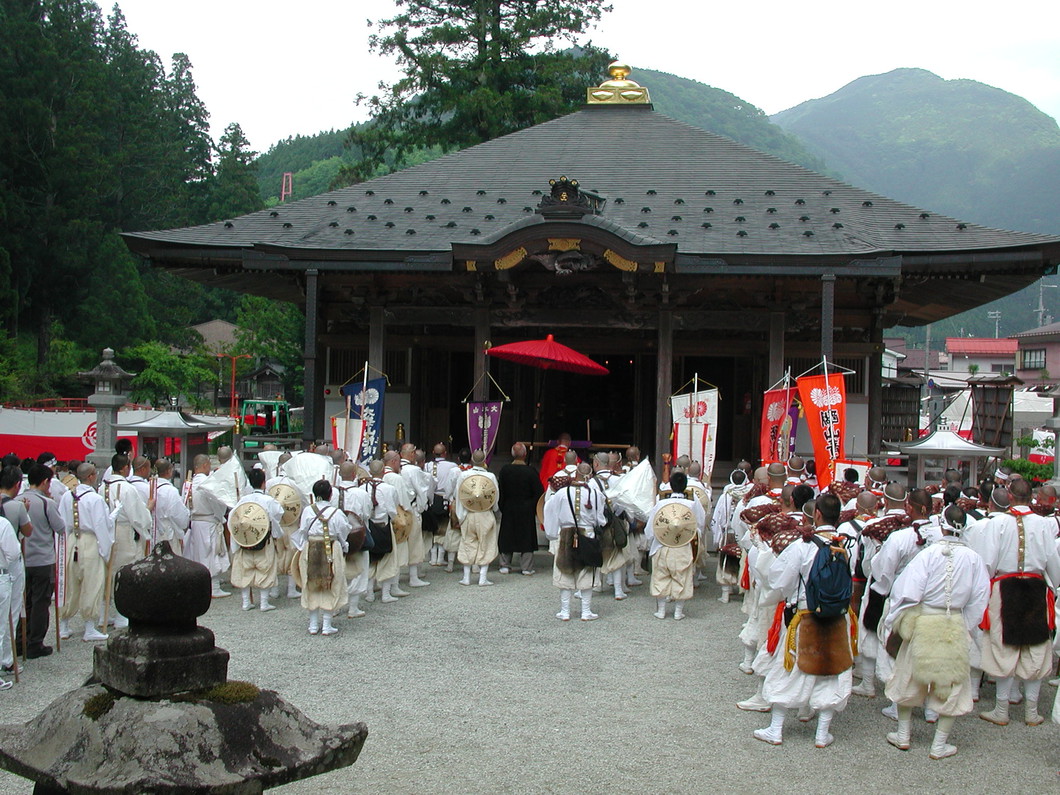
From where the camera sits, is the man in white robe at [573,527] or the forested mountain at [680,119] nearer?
the man in white robe at [573,527]

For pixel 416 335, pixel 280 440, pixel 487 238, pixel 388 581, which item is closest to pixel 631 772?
pixel 388 581

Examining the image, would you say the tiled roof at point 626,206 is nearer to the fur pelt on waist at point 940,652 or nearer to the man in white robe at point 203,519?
the man in white robe at point 203,519

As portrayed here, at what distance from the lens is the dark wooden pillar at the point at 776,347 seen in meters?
13.5

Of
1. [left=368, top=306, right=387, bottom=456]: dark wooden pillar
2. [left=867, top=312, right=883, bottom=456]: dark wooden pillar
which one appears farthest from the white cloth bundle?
[left=867, top=312, right=883, bottom=456]: dark wooden pillar

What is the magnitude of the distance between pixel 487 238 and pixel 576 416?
5162 mm

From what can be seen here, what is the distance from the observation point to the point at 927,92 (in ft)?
614

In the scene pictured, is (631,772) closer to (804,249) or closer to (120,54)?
(804,249)

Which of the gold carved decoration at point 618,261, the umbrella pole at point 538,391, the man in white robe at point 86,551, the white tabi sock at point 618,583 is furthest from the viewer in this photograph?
the umbrella pole at point 538,391

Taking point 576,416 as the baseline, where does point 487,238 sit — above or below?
above

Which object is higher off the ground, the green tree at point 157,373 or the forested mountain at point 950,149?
the forested mountain at point 950,149

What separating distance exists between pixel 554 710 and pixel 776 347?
8.64 metres

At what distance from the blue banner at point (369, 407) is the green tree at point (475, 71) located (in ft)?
44.0

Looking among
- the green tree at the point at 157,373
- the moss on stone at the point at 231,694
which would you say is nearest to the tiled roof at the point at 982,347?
the green tree at the point at 157,373

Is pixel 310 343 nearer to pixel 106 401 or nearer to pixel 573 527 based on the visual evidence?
pixel 106 401
